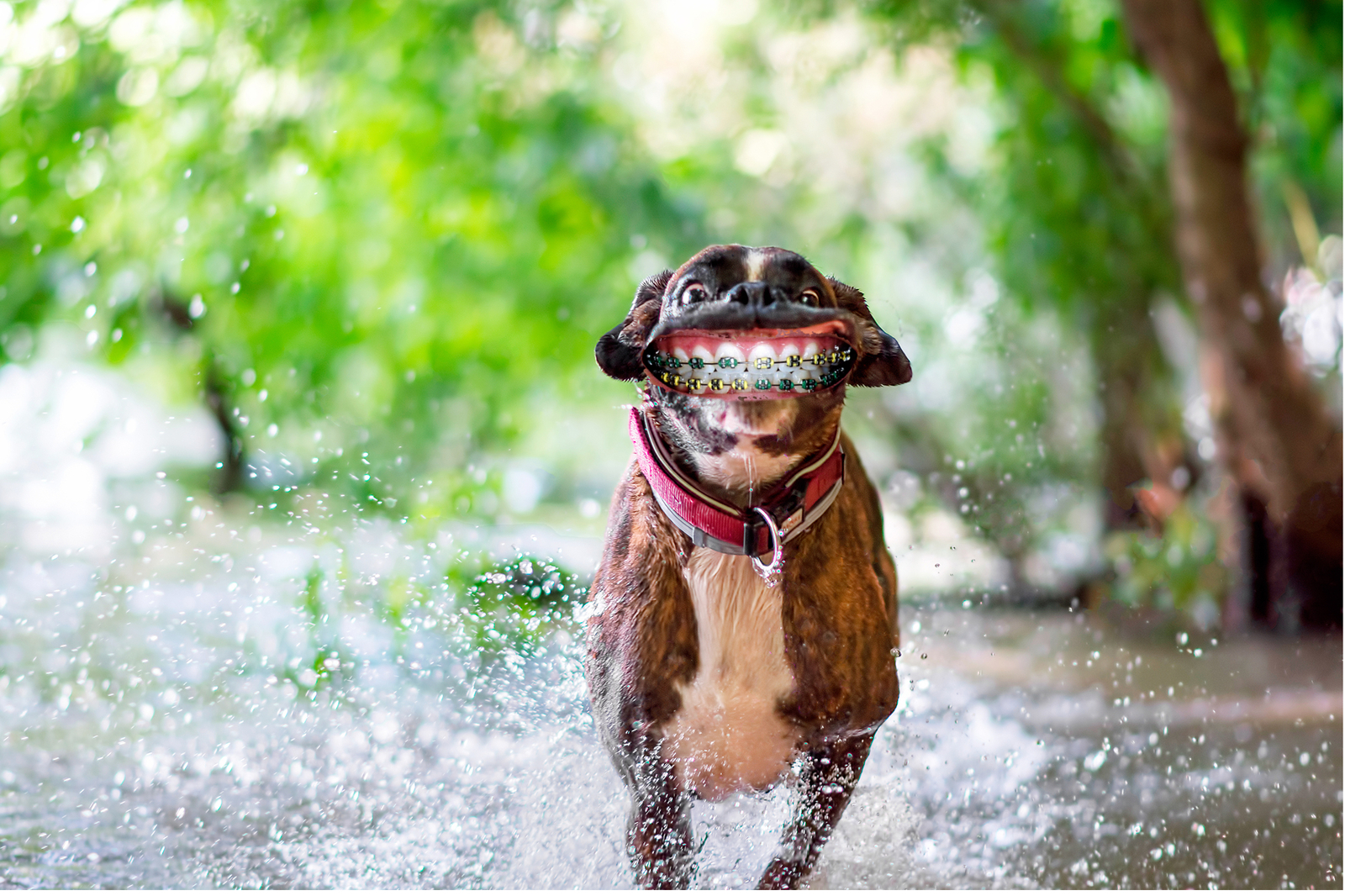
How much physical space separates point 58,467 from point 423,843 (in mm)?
2873

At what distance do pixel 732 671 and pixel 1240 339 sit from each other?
4.71m

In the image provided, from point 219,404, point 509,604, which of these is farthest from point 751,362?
point 219,404

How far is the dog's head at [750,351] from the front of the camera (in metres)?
1.67

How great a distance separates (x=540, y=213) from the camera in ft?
20.5

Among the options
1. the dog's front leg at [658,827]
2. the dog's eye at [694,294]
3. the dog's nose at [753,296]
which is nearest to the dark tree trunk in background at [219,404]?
the dog's front leg at [658,827]

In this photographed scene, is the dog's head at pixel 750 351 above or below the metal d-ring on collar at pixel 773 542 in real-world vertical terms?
above

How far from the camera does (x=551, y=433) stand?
8.09 m

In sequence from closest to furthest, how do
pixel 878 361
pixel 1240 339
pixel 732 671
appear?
pixel 878 361 → pixel 732 671 → pixel 1240 339

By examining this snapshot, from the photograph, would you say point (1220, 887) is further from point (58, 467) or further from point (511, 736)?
point (58, 467)

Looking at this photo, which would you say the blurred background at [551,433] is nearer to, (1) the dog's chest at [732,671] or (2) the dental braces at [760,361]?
(2) the dental braces at [760,361]

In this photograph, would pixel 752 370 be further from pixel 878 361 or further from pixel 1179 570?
pixel 1179 570

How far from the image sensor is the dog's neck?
6.38ft

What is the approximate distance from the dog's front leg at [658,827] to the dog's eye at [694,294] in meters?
0.93

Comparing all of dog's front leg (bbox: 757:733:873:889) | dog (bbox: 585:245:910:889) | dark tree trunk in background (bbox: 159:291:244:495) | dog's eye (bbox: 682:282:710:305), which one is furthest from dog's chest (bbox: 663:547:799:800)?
dark tree trunk in background (bbox: 159:291:244:495)
